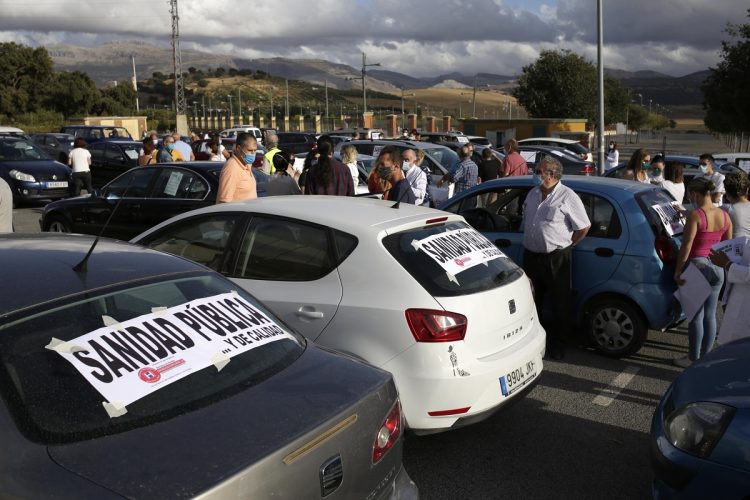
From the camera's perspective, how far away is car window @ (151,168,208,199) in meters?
9.15

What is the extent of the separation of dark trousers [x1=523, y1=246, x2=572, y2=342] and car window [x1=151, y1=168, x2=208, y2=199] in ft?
15.6

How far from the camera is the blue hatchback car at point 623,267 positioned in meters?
5.94

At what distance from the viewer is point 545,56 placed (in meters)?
57.2

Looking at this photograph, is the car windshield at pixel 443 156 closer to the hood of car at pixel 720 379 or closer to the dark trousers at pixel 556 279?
the dark trousers at pixel 556 279

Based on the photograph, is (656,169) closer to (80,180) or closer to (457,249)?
(457,249)

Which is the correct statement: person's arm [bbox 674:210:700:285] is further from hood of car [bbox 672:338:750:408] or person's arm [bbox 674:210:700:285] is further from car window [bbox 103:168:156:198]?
car window [bbox 103:168:156:198]

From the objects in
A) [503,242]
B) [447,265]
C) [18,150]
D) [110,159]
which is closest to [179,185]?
[503,242]

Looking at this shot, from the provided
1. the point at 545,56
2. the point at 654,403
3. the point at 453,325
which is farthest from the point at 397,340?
the point at 545,56

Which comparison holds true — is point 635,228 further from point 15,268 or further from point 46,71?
point 46,71

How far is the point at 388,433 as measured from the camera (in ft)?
8.66

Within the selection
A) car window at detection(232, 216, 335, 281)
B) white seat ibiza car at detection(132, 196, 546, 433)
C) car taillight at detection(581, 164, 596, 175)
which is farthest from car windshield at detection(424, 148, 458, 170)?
car window at detection(232, 216, 335, 281)

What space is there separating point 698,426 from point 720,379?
16.7 inches

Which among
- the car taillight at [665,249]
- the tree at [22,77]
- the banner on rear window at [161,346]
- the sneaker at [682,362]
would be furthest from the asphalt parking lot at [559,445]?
the tree at [22,77]

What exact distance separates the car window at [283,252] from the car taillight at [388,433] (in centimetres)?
168
